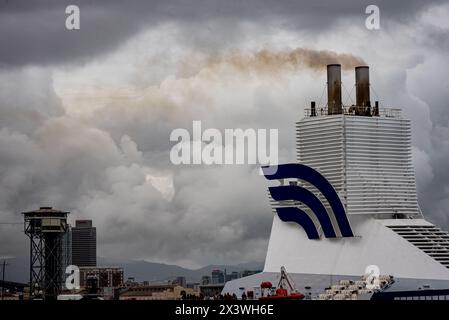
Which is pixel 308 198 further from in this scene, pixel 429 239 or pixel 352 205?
pixel 429 239

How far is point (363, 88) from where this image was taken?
128 meters

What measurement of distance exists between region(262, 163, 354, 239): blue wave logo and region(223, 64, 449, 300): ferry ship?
88mm

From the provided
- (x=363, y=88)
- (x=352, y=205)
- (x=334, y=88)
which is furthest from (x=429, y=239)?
(x=334, y=88)

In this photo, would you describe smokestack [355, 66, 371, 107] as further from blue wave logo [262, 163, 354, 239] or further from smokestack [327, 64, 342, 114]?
blue wave logo [262, 163, 354, 239]

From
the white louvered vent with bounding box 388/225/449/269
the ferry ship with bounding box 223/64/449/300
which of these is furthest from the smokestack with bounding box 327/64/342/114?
the white louvered vent with bounding box 388/225/449/269

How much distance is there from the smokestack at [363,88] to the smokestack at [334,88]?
2103 mm

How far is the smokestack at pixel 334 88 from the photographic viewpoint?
127144 millimetres

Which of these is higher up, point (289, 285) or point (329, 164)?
point (329, 164)

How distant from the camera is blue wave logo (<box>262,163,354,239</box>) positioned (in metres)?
125
